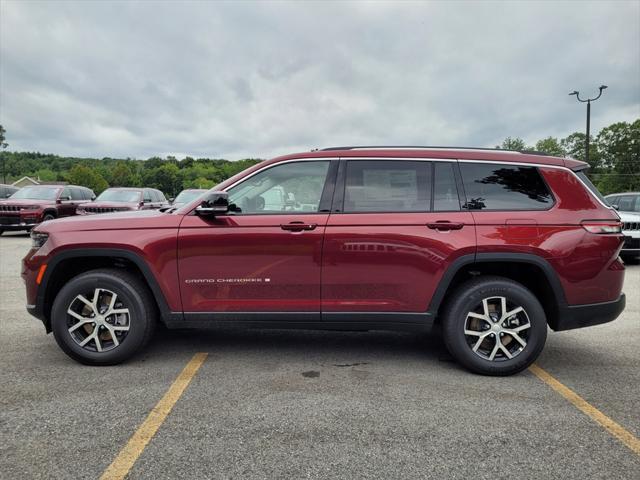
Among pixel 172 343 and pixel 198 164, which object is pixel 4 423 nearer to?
pixel 172 343

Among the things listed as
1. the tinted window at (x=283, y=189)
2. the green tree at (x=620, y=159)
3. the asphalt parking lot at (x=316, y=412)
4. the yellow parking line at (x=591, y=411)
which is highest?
the green tree at (x=620, y=159)

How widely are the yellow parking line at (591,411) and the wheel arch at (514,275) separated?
0.41 meters

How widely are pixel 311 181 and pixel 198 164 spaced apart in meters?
95.1

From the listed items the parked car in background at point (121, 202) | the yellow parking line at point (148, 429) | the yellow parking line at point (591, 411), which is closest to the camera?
the yellow parking line at point (148, 429)

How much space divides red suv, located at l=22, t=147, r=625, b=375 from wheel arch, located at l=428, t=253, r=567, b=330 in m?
0.01

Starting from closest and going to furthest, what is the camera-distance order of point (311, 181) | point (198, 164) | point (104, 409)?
1. point (104, 409)
2. point (311, 181)
3. point (198, 164)

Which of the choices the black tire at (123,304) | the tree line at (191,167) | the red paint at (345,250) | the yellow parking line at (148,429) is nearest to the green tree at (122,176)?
the tree line at (191,167)

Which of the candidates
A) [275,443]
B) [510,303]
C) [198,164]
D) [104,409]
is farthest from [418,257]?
[198,164]

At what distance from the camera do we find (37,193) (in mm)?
14430

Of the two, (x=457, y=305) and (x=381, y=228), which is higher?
(x=381, y=228)

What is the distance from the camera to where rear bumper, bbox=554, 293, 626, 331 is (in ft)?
11.3

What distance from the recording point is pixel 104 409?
2832 millimetres

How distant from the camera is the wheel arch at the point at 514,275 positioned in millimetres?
3402

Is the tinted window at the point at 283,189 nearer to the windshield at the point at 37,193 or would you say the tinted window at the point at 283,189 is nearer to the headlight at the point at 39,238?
the headlight at the point at 39,238
